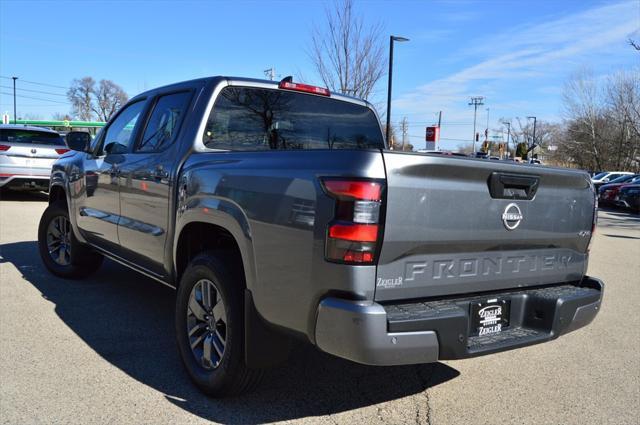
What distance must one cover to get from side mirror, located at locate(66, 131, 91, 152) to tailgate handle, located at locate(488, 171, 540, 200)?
14.0ft

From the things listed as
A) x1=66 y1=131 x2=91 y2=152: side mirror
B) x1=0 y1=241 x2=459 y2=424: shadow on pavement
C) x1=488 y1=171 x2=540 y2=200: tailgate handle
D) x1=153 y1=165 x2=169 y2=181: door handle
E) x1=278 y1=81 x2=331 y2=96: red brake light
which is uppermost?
x1=278 y1=81 x2=331 y2=96: red brake light

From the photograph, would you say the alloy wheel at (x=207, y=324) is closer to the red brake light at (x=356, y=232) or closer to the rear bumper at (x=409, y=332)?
the rear bumper at (x=409, y=332)

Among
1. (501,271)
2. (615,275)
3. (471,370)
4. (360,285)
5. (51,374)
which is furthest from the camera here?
(615,275)

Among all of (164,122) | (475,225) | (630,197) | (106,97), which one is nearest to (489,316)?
(475,225)

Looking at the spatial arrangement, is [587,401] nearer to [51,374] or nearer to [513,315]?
[513,315]

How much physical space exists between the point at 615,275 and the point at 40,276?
300 inches

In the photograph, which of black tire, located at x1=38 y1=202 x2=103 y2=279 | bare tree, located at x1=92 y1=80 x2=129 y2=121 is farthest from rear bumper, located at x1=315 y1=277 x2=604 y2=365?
bare tree, located at x1=92 y1=80 x2=129 y2=121

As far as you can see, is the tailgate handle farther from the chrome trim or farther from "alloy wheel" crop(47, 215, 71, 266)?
"alloy wheel" crop(47, 215, 71, 266)

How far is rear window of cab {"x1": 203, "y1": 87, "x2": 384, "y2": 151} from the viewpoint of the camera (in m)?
3.94

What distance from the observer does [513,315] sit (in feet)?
9.87

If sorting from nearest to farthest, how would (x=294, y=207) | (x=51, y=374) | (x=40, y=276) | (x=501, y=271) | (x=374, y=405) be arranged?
(x=294, y=207), (x=501, y=271), (x=374, y=405), (x=51, y=374), (x=40, y=276)

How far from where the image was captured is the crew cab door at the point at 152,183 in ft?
12.7

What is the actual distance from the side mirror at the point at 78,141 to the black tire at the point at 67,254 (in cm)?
79

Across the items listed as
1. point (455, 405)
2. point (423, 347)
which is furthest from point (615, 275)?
point (423, 347)
